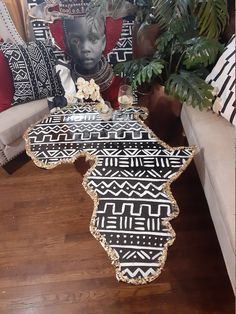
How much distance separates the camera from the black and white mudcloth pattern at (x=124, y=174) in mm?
999

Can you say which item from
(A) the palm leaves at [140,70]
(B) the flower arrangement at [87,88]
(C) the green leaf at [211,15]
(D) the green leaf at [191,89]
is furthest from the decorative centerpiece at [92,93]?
(C) the green leaf at [211,15]

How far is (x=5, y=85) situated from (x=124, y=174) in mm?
1047

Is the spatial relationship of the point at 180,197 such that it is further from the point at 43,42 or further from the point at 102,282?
the point at 43,42

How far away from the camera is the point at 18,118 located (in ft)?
5.75

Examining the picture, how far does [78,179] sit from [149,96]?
727mm

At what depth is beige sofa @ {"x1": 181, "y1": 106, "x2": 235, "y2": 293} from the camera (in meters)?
1.00

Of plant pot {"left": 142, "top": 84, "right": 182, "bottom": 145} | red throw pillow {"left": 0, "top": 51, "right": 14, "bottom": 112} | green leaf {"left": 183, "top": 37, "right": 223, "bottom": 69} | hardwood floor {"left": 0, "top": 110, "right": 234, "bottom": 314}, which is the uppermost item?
green leaf {"left": 183, "top": 37, "right": 223, "bottom": 69}

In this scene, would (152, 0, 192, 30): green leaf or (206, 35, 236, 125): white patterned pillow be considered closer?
(206, 35, 236, 125): white patterned pillow

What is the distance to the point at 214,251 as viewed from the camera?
1389 mm

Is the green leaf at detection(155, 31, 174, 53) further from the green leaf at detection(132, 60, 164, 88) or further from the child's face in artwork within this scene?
the child's face in artwork

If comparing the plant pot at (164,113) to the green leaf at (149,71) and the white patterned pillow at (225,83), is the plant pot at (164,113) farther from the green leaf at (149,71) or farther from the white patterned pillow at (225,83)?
the white patterned pillow at (225,83)

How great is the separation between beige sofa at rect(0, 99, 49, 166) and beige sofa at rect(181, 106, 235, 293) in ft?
3.13

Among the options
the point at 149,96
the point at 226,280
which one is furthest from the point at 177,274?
the point at 149,96

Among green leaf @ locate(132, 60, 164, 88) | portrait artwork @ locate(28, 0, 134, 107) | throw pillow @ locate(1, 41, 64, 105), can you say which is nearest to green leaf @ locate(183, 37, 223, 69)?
green leaf @ locate(132, 60, 164, 88)
